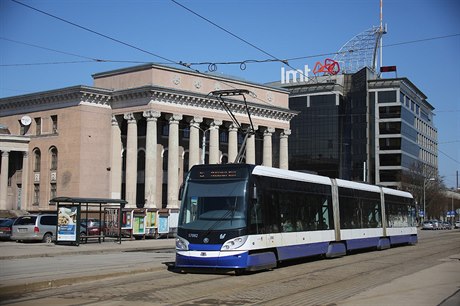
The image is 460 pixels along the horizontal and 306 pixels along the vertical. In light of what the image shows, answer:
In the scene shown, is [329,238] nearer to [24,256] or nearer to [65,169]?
[24,256]

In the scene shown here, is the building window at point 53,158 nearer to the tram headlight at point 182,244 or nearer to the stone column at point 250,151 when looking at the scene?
the stone column at point 250,151

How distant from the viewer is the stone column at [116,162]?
209ft

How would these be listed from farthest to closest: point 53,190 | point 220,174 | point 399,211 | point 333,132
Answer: point 333,132, point 53,190, point 399,211, point 220,174

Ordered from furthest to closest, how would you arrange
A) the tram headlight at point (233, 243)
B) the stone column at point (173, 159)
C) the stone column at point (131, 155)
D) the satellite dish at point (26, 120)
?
the satellite dish at point (26, 120) < the stone column at point (131, 155) < the stone column at point (173, 159) < the tram headlight at point (233, 243)

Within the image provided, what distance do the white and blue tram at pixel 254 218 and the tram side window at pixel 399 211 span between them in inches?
293

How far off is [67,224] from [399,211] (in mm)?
18075

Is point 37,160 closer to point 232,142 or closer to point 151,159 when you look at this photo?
point 151,159

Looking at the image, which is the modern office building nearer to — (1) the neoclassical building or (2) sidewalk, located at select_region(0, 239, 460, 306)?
(1) the neoclassical building

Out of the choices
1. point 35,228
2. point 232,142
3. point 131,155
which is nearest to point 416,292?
point 35,228

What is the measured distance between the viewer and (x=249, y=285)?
14.8 meters

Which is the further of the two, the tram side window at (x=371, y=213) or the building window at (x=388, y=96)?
the building window at (x=388, y=96)

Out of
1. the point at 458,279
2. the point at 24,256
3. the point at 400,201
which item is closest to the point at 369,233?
the point at 400,201

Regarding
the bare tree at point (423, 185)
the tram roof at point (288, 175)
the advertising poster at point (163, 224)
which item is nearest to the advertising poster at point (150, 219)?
the advertising poster at point (163, 224)

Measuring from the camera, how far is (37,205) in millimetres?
64688
